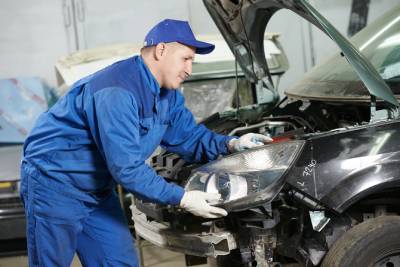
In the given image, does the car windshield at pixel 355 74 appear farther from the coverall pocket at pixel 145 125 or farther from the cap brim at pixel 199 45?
the coverall pocket at pixel 145 125

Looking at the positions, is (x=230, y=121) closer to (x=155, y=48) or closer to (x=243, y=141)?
(x=243, y=141)

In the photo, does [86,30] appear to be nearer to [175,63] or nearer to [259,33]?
[259,33]

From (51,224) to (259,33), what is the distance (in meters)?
1.58

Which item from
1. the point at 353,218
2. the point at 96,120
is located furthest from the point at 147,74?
the point at 353,218

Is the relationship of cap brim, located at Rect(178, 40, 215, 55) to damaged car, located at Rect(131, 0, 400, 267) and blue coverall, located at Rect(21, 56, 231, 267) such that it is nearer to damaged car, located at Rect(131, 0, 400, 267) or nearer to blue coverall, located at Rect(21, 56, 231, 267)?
blue coverall, located at Rect(21, 56, 231, 267)

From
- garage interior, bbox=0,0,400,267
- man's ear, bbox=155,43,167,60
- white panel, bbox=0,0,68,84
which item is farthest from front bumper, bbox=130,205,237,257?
white panel, bbox=0,0,68,84

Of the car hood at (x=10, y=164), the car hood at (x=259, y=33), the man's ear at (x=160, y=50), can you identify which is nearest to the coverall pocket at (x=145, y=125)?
the man's ear at (x=160, y=50)

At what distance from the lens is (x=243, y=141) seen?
260 centimetres

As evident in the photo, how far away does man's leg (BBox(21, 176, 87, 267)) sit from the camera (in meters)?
2.29

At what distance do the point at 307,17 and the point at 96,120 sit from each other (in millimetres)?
994

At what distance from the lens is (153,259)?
4.08 metres

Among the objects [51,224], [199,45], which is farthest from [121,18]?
[51,224]

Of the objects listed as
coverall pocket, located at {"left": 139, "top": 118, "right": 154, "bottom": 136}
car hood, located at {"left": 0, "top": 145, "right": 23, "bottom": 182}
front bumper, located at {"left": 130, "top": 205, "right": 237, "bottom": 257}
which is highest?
coverall pocket, located at {"left": 139, "top": 118, "right": 154, "bottom": 136}

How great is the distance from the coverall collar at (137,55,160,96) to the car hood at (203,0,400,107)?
0.67m
